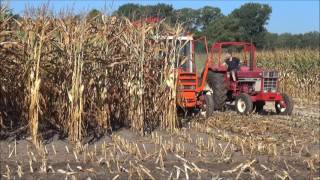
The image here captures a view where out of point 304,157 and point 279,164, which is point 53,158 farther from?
point 304,157

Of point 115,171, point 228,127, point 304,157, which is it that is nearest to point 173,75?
point 228,127

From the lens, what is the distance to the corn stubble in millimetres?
8727

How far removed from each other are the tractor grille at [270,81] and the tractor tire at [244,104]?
0.80 m

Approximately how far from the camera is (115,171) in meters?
6.66

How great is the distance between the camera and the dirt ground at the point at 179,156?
21.6 feet

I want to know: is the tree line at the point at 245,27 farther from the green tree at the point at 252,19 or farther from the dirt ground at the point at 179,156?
the dirt ground at the point at 179,156

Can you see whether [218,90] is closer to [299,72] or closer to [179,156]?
[179,156]

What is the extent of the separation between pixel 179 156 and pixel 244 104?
6.79 metres

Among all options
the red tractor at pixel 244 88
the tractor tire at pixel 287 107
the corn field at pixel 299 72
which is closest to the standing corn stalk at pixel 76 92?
the red tractor at pixel 244 88

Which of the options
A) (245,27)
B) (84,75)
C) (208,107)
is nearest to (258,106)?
(208,107)

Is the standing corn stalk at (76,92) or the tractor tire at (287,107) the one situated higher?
the standing corn stalk at (76,92)

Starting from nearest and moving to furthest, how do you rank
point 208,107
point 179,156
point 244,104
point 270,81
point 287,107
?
point 179,156
point 208,107
point 244,104
point 287,107
point 270,81

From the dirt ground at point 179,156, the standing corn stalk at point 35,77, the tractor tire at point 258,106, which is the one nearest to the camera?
the dirt ground at point 179,156

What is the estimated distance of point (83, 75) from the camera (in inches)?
363
